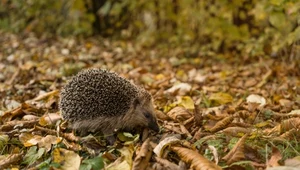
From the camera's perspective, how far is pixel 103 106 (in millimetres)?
4598

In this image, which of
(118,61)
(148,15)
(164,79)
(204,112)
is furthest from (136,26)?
(204,112)

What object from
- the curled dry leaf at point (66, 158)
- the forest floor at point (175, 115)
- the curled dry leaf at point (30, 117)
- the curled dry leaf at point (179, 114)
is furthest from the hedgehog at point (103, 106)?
the curled dry leaf at point (66, 158)

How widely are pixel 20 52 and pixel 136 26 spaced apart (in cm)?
359

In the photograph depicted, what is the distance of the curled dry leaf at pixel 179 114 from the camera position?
4.83 meters

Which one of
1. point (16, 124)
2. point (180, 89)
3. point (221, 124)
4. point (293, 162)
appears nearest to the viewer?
point (293, 162)

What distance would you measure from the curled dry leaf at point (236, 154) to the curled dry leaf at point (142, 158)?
57 centimetres

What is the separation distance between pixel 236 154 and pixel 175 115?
150 centimetres

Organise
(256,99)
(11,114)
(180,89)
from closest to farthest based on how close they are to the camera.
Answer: (11,114) < (256,99) < (180,89)

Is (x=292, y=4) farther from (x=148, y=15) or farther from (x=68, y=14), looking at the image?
(x=68, y=14)

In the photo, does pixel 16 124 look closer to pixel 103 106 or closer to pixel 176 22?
pixel 103 106

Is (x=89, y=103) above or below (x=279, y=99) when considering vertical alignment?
above

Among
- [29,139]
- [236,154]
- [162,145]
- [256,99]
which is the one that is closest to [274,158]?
[236,154]

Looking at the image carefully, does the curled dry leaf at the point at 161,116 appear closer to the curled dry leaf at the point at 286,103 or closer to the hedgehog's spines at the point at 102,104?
the hedgehog's spines at the point at 102,104

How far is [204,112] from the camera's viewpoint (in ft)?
17.4
